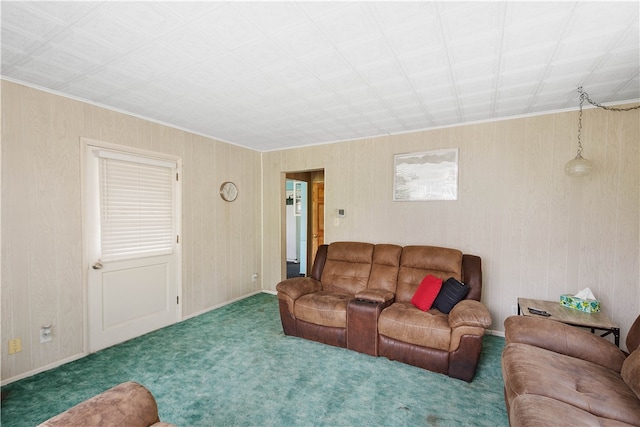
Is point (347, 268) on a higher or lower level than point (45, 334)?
higher

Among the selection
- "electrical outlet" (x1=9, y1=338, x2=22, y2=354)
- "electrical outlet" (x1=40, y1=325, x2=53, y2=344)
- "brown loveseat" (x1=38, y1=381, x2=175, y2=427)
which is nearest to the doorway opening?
"electrical outlet" (x1=40, y1=325, x2=53, y2=344)

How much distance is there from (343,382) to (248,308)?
2.16m

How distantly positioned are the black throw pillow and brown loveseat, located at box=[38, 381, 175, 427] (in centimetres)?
237

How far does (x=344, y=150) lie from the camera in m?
4.20

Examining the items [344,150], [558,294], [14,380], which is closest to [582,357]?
[558,294]

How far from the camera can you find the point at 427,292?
280 cm

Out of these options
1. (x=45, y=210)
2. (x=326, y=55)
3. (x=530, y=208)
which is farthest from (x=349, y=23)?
(x=45, y=210)

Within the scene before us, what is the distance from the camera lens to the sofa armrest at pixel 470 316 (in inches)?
88.7

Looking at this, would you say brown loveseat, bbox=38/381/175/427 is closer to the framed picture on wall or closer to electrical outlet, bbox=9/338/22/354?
electrical outlet, bbox=9/338/22/354

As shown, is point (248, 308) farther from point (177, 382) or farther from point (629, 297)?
point (629, 297)

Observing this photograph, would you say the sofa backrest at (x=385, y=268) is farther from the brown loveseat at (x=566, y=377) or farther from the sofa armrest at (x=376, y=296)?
the brown loveseat at (x=566, y=377)

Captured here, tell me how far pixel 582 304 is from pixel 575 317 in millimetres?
263

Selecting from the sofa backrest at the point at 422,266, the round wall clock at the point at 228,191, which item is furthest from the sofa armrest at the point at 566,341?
the round wall clock at the point at 228,191

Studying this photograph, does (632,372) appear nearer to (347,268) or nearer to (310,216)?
(347,268)
